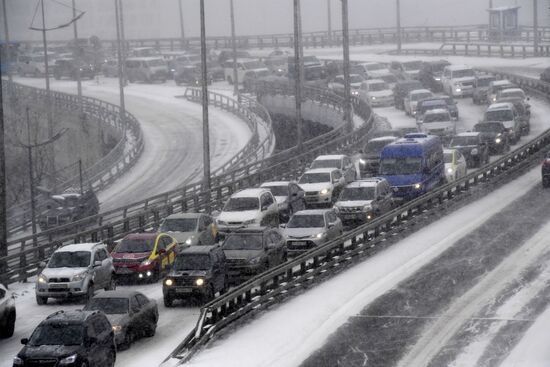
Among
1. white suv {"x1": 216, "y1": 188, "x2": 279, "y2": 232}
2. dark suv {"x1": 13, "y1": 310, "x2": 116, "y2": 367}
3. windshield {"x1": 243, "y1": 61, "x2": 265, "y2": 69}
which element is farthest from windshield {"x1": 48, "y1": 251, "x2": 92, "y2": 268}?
windshield {"x1": 243, "y1": 61, "x2": 265, "y2": 69}

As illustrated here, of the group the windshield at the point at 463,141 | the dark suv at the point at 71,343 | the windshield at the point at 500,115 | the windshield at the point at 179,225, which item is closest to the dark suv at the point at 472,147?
the windshield at the point at 463,141

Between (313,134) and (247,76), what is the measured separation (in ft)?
51.8

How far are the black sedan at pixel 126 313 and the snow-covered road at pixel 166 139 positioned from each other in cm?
3229

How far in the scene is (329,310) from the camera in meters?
31.3

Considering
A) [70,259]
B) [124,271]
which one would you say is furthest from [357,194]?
[70,259]

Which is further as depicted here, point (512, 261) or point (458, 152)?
point (458, 152)

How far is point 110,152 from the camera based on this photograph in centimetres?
7588

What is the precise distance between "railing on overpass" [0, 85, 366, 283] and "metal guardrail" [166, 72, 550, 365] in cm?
814

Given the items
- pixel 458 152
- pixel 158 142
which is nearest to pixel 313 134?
pixel 158 142

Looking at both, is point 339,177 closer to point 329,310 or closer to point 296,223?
point 296,223

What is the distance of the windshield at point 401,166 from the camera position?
47.3m

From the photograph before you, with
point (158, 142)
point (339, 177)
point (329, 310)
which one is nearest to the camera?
point (329, 310)

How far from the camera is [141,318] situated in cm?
2905

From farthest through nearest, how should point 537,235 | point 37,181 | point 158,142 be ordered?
point 158,142 → point 37,181 → point 537,235
